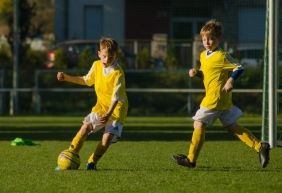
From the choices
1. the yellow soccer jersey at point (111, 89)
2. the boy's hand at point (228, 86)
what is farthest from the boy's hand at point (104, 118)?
the boy's hand at point (228, 86)

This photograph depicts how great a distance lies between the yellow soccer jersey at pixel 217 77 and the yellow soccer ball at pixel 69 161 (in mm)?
1560

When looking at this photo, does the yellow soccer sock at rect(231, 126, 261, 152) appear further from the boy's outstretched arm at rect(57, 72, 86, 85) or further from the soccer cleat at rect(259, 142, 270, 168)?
the boy's outstretched arm at rect(57, 72, 86, 85)

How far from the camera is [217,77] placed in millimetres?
11352

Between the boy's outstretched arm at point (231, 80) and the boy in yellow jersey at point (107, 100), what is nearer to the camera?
the boy's outstretched arm at point (231, 80)

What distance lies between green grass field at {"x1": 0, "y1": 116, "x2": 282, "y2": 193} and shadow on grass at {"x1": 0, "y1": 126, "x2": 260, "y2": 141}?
17mm

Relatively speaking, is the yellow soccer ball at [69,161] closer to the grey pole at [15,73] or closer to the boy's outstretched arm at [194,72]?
the boy's outstretched arm at [194,72]

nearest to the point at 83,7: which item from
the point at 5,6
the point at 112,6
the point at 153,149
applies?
the point at 112,6

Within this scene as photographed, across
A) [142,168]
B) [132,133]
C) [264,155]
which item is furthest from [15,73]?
[264,155]

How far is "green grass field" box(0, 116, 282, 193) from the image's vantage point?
955 cm

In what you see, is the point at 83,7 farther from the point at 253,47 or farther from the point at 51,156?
the point at 51,156

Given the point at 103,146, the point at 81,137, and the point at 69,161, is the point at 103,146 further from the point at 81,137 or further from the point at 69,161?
the point at 69,161

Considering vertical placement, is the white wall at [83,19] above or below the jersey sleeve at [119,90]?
above

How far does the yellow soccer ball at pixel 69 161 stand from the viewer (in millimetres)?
11086

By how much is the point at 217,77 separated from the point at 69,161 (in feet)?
6.20
